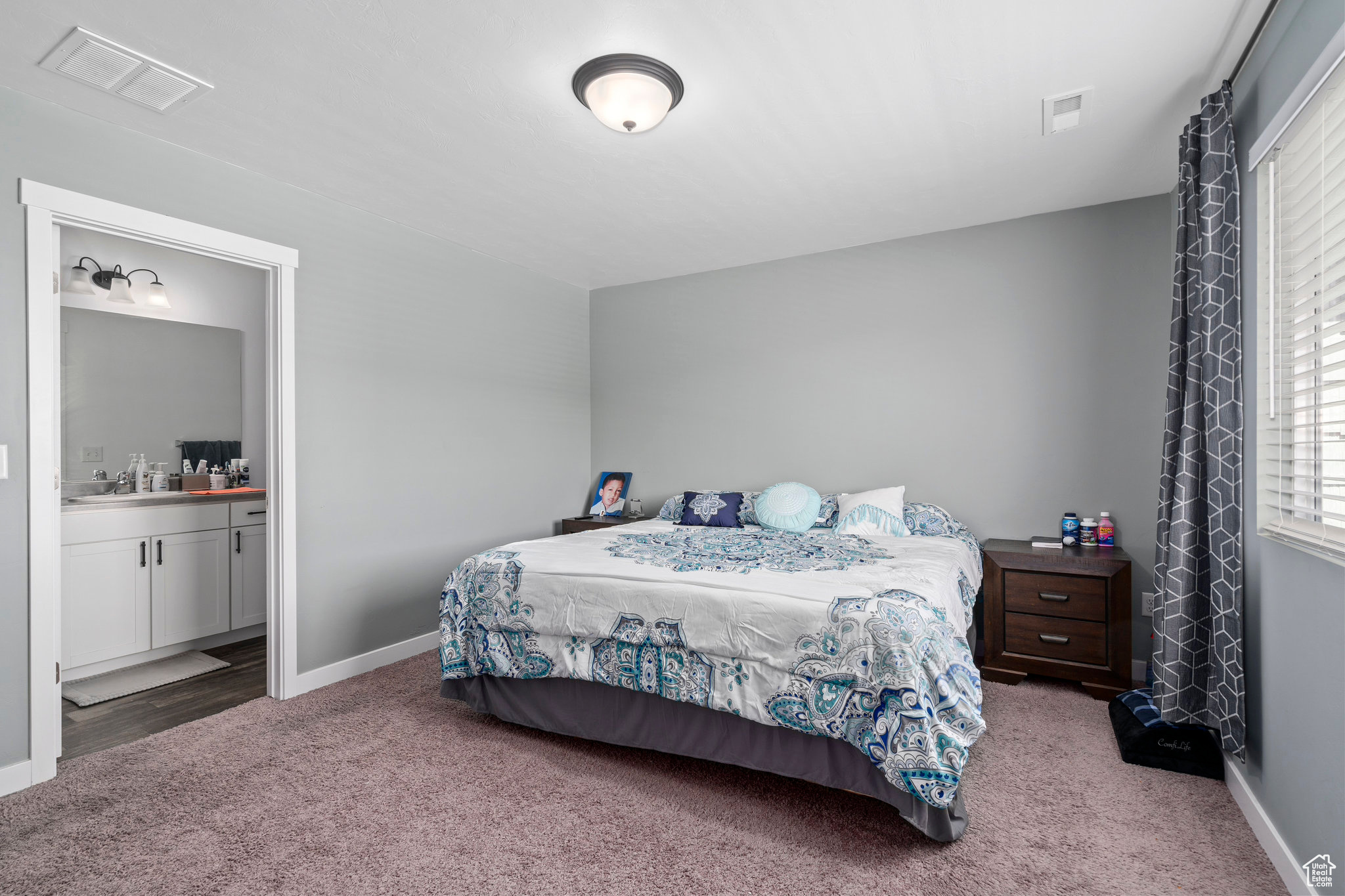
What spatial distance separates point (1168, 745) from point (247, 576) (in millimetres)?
4698

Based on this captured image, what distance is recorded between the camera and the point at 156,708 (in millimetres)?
2971

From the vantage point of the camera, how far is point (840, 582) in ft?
7.48

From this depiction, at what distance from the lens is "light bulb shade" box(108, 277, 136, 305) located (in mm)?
3785

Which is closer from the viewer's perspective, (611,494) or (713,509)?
(713,509)

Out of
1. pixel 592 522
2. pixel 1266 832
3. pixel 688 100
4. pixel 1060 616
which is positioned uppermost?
pixel 688 100

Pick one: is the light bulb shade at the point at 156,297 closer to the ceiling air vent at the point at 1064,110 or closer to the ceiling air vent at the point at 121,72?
the ceiling air vent at the point at 121,72

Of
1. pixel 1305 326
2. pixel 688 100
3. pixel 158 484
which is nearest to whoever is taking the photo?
pixel 1305 326

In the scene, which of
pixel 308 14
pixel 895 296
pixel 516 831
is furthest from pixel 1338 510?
pixel 308 14

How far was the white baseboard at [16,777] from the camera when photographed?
220 cm

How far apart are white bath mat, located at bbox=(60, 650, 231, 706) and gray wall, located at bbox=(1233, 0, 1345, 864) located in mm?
4458

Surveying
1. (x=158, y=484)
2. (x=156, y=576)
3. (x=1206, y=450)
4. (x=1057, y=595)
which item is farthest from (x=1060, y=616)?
(x=158, y=484)

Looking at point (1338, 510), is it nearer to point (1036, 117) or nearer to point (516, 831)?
point (1036, 117)

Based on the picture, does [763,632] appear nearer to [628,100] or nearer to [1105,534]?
[628,100]

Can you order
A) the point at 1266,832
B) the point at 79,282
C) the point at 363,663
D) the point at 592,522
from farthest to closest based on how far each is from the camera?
1. the point at 592,522
2. the point at 79,282
3. the point at 363,663
4. the point at 1266,832
